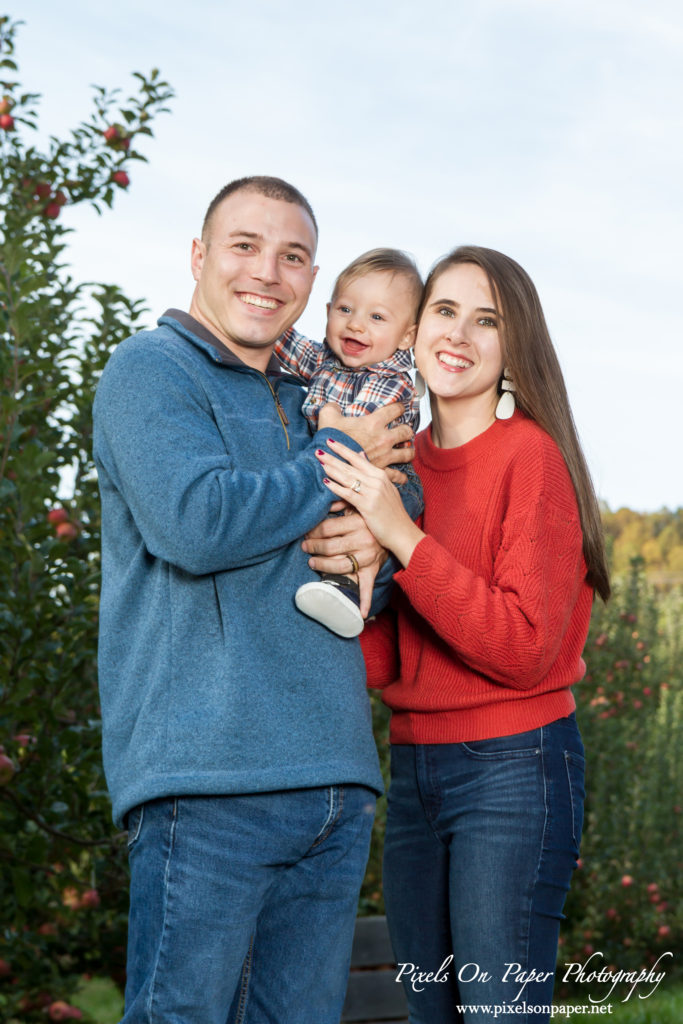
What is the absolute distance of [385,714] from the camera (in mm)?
4965

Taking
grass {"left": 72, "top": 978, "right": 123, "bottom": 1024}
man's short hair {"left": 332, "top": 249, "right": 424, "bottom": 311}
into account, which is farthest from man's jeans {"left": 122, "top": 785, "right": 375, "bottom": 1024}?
grass {"left": 72, "top": 978, "right": 123, "bottom": 1024}

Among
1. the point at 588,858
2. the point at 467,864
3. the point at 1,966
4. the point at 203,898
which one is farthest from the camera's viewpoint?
the point at 588,858

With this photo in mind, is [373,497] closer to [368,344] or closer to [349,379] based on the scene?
[349,379]

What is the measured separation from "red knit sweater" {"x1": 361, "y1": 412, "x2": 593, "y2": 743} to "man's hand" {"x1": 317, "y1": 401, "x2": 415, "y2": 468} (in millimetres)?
149

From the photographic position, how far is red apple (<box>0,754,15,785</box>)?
276 cm

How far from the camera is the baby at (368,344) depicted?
2.47 m

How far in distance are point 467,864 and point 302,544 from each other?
73 cm

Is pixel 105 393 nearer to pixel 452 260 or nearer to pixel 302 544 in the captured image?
pixel 302 544

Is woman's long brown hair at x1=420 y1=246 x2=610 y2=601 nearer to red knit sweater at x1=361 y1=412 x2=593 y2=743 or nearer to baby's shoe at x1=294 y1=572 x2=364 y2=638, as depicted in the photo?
red knit sweater at x1=361 y1=412 x2=593 y2=743

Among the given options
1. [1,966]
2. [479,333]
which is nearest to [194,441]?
[479,333]

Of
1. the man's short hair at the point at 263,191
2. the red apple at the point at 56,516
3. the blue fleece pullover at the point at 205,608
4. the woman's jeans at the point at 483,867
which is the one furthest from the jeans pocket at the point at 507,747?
the red apple at the point at 56,516

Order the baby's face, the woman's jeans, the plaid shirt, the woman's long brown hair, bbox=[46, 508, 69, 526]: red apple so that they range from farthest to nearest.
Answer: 1. bbox=[46, 508, 69, 526]: red apple
2. the baby's face
3. the plaid shirt
4. the woman's long brown hair
5. the woman's jeans

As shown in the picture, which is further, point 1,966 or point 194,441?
point 1,966

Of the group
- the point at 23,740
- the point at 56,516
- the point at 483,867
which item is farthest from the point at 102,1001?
the point at 483,867
